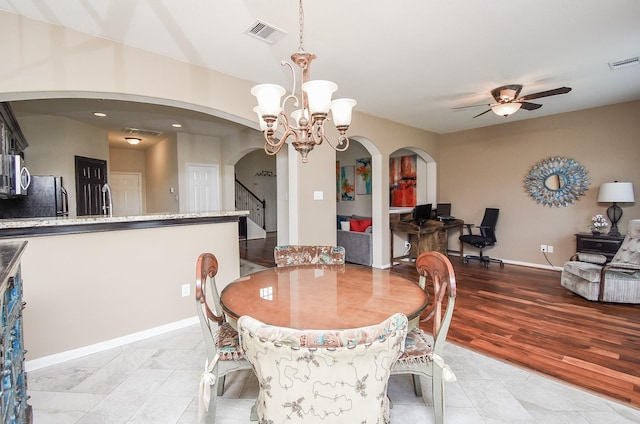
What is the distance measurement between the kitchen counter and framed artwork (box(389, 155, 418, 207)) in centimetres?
A: 466

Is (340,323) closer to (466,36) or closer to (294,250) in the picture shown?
(294,250)

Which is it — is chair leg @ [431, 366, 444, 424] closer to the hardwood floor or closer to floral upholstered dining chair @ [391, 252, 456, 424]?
floral upholstered dining chair @ [391, 252, 456, 424]

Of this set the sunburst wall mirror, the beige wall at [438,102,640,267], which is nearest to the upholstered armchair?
the beige wall at [438,102,640,267]

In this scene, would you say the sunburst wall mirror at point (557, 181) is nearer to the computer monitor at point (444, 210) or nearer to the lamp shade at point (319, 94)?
the computer monitor at point (444, 210)

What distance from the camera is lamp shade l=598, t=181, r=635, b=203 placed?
167 inches

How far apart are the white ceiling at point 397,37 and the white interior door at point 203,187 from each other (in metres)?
3.88

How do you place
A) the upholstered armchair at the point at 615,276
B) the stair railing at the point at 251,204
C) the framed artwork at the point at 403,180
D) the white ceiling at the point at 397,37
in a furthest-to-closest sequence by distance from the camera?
the stair railing at the point at 251,204, the framed artwork at the point at 403,180, the upholstered armchair at the point at 615,276, the white ceiling at the point at 397,37

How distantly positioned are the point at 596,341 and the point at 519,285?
1707 millimetres

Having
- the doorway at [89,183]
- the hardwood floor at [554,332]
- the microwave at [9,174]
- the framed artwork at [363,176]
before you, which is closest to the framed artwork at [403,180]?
the framed artwork at [363,176]

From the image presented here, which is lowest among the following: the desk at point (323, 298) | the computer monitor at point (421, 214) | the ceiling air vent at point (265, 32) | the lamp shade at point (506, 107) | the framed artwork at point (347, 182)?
the desk at point (323, 298)

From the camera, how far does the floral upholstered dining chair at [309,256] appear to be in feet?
8.59

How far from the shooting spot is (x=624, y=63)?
3.20 m

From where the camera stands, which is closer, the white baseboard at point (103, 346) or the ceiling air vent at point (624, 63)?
the white baseboard at point (103, 346)

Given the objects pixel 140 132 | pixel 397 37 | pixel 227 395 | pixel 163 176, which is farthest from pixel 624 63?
pixel 163 176
